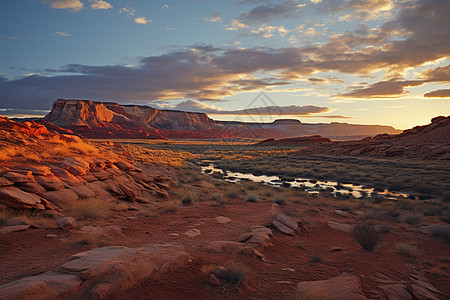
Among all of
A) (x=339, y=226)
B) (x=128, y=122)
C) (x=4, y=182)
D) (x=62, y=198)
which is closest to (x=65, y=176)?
(x=62, y=198)

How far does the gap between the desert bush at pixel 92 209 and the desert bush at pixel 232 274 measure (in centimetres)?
572

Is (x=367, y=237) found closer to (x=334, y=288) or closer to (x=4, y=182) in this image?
(x=334, y=288)

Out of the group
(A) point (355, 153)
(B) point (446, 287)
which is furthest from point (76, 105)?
(B) point (446, 287)

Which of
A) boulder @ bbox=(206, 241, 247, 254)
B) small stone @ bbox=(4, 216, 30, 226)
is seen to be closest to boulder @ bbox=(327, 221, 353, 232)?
boulder @ bbox=(206, 241, 247, 254)

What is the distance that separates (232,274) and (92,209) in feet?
20.6

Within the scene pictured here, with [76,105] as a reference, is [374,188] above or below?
below

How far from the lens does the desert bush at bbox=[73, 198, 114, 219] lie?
8750 mm

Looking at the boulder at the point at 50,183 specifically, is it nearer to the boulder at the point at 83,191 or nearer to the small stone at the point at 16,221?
the boulder at the point at 83,191

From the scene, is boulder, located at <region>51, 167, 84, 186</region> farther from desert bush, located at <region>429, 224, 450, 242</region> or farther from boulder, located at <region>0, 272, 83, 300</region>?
desert bush, located at <region>429, 224, 450, 242</region>

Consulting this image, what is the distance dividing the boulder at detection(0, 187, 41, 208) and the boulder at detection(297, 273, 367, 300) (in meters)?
8.18

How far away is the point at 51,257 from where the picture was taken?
17.7ft

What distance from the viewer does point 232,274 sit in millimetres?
4773

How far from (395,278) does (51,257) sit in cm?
735

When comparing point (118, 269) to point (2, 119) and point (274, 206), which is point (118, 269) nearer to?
point (274, 206)
